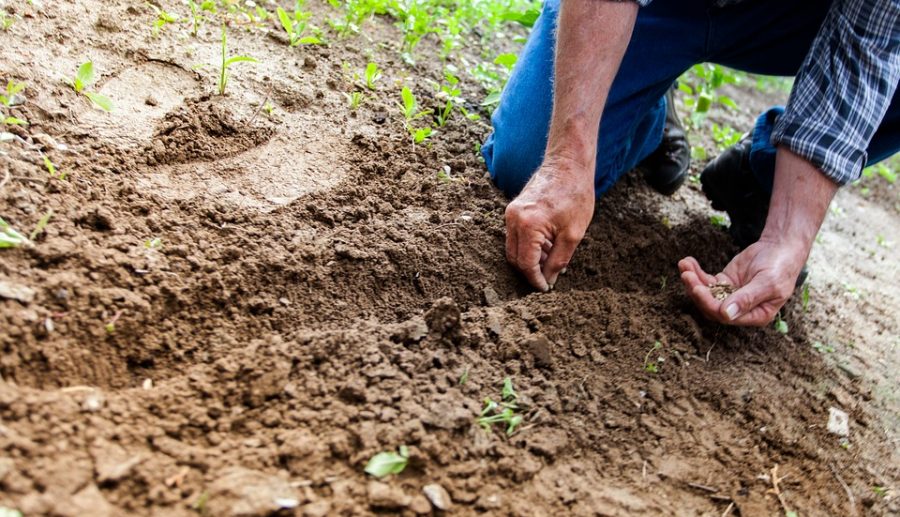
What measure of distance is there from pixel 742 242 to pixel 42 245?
2221 millimetres

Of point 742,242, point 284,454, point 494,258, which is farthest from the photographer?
point 742,242

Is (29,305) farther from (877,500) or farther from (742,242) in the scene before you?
(742,242)

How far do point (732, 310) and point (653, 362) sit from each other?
0.29 meters

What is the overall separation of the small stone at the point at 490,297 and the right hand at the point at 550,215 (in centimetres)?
11

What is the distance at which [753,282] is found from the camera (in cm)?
196

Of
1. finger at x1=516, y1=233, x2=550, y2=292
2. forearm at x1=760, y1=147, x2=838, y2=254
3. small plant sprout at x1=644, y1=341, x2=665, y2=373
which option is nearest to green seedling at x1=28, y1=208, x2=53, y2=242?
finger at x1=516, y1=233, x2=550, y2=292

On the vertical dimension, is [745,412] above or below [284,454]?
below

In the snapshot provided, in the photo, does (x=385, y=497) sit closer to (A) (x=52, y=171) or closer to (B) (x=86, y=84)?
(A) (x=52, y=171)

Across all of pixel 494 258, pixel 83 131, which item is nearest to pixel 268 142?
pixel 83 131

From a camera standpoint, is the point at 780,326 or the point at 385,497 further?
the point at 780,326

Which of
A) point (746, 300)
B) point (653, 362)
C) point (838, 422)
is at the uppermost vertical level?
point (746, 300)

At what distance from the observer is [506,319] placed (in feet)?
5.72

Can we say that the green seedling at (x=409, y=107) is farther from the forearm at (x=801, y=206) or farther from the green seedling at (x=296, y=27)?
the forearm at (x=801, y=206)

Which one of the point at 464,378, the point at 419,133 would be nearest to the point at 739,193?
the point at 419,133
